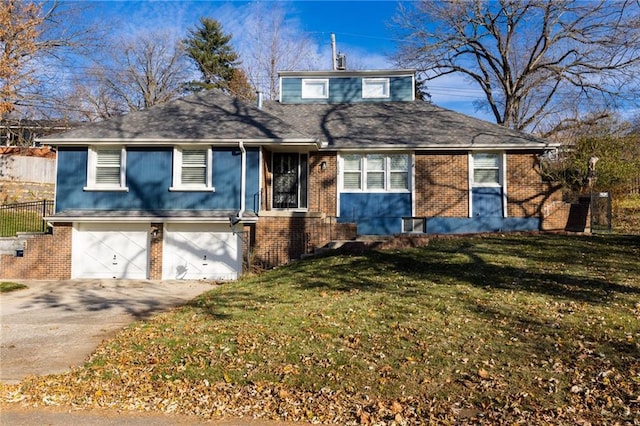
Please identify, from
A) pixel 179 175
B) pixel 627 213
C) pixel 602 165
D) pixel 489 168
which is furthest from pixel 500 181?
pixel 179 175

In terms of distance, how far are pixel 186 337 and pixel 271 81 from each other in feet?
92.2

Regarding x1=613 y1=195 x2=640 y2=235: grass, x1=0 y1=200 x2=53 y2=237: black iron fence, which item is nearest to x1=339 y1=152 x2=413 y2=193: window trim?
x1=613 y1=195 x2=640 y2=235: grass

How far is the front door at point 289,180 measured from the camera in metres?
16.8

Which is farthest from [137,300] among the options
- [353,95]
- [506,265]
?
[353,95]

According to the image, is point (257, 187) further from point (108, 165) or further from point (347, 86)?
point (347, 86)

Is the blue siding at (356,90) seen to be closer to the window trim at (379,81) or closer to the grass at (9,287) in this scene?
the window trim at (379,81)

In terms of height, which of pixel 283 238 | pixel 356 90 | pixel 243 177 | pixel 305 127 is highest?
pixel 356 90

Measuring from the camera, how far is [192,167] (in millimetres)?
15289

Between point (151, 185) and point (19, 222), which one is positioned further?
point (19, 222)

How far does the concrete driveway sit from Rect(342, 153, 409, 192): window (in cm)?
645

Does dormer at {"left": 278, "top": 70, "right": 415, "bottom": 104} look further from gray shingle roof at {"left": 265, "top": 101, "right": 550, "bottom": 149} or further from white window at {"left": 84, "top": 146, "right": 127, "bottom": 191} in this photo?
white window at {"left": 84, "top": 146, "right": 127, "bottom": 191}

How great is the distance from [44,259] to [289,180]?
8.44 metres

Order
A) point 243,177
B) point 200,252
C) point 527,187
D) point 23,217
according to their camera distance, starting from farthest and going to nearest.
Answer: point 23,217 → point 527,187 → point 243,177 → point 200,252

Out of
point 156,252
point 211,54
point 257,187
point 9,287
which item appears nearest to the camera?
point 9,287
